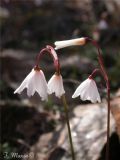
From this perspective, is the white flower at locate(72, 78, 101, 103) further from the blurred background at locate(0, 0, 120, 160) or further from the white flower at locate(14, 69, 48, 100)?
the blurred background at locate(0, 0, 120, 160)

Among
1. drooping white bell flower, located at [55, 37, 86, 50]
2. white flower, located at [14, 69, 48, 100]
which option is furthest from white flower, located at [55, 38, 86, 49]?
white flower, located at [14, 69, 48, 100]

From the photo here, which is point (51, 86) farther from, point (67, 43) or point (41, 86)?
point (67, 43)

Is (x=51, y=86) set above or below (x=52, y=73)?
below

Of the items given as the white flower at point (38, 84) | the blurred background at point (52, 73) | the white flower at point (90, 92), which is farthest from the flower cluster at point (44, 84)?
the blurred background at point (52, 73)

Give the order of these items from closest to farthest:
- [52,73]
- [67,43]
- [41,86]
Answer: [67,43] < [41,86] < [52,73]

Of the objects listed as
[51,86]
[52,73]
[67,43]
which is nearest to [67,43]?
[67,43]

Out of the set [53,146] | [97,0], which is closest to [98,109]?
[53,146]

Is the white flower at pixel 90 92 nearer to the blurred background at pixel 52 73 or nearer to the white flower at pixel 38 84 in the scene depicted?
the white flower at pixel 38 84

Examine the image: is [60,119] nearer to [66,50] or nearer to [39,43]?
Answer: [66,50]
